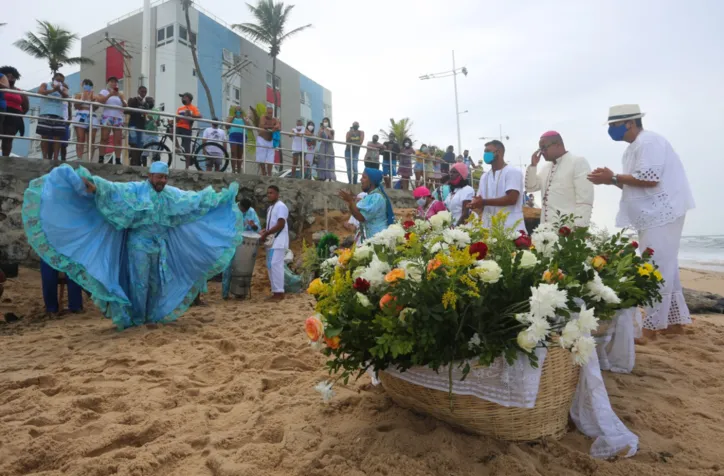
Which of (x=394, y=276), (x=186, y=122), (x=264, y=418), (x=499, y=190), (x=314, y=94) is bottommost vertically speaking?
(x=264, y=418)

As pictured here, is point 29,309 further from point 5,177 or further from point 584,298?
point 584,298

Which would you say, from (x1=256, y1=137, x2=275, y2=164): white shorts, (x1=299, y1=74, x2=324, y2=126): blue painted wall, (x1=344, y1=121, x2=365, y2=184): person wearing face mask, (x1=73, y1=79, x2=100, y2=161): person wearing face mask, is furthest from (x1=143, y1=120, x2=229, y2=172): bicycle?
(x1=299, y1=74, x2=324, y2=126): blue painted wall

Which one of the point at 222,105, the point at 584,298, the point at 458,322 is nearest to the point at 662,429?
the point at 584,298

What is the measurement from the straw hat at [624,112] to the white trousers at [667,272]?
0.99m

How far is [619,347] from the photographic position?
3.14 metres

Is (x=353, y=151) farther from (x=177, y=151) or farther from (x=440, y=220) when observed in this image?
(x=440, y=220)

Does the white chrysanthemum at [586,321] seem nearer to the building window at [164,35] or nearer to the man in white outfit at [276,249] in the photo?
the man in white outfit at [276,249]

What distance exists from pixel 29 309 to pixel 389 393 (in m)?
5.59

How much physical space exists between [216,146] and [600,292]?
→ 9.51 metres

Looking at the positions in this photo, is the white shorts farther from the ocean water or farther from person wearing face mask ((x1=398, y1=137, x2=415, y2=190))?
the ocean water

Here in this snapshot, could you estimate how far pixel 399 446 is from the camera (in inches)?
80.6

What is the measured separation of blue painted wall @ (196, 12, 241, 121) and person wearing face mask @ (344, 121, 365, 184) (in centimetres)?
1062

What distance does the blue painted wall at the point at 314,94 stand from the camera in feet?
91.7

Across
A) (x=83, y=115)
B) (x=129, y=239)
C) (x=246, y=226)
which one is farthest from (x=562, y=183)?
(x=83, y=115)
